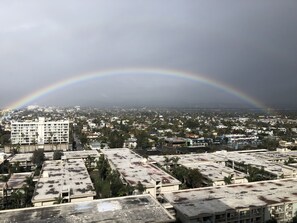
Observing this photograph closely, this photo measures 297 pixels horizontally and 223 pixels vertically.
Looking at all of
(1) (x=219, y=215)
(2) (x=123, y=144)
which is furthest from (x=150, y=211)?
(2) (x=123, y=144)

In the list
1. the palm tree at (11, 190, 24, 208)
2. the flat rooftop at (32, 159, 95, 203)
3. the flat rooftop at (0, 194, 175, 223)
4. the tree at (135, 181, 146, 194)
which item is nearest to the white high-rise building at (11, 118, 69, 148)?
the flat rooftop at (32, 159, 95, 203)

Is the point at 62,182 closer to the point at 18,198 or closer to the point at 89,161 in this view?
the point at 18,198

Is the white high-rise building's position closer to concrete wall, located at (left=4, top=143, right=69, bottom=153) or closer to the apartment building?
the apartment building

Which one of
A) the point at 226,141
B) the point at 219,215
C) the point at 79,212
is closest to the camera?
the point at 79,212

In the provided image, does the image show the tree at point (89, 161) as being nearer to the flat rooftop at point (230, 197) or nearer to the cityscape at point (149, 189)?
the cityscape at point (149, 189)

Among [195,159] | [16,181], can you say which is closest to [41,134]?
[16,181]

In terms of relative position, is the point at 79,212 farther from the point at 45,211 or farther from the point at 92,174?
the point at 92,174
